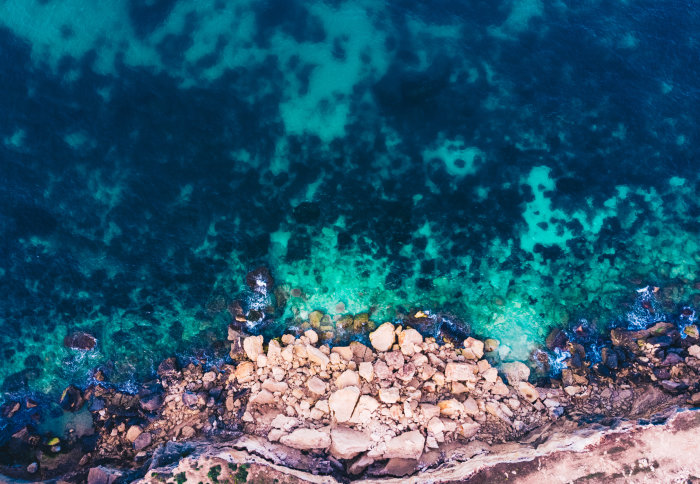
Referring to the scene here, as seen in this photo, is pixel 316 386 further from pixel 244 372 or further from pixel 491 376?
pixel 491 376

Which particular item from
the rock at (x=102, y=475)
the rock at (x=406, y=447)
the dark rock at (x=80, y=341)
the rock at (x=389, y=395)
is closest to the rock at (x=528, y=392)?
the rock at (x=406, y=447)

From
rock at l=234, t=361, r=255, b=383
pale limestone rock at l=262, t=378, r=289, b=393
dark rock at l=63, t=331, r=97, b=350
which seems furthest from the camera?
dark rock at l=63, t=331, r=97, b=350

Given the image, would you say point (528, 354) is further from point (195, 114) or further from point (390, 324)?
point (195, 114)

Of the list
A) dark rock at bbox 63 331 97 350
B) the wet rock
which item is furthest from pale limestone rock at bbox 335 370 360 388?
dark rock at bbox 63 331 97 350

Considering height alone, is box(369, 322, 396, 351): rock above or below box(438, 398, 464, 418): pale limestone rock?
above

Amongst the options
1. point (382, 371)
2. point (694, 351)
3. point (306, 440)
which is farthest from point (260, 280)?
point (694, 351)

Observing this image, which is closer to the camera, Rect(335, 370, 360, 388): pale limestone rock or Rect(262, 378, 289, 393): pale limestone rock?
Rect(335, 370, 360, 388): pale limestone rock

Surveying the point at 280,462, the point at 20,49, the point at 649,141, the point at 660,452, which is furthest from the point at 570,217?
the point at 20,49

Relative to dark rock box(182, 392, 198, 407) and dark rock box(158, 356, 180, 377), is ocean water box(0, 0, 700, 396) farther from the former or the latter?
dark rock box(182, 392, 198, 407)
